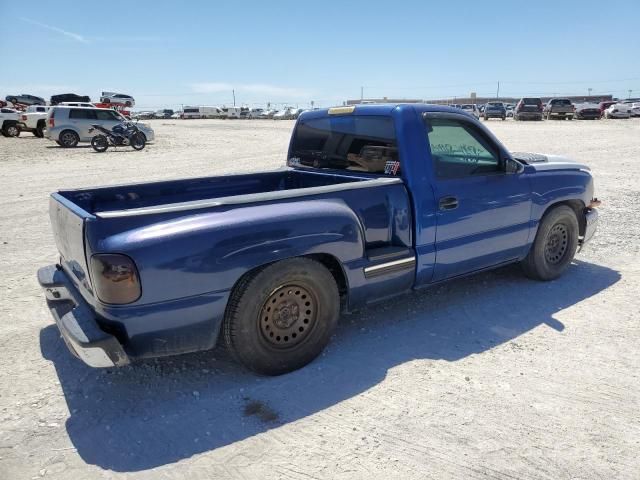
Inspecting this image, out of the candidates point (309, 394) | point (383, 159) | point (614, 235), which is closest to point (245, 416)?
point (309, 394)

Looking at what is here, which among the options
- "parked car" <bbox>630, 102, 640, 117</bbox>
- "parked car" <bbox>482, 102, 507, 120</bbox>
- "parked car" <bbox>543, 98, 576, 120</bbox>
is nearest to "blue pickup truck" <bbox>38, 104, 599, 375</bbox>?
"parked car" <bbox>543, 98, 576, 120</bbox>

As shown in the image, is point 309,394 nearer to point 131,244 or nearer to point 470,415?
point 470,415

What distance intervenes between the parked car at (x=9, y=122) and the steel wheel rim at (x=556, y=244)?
2836 centimetres

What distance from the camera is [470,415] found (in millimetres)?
2854

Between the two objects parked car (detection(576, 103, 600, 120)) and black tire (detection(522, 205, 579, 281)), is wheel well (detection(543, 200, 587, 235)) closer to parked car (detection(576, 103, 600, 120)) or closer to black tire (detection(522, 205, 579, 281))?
black tire (detection(522, 205, 579, 281))

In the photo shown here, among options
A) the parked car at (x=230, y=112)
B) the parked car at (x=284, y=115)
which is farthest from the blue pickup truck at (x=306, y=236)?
the parked car at (x=230, y=112)

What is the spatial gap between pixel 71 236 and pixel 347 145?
95.9 inches

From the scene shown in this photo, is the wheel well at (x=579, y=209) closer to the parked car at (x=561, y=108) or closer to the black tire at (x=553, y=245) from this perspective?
the black tire at (x=553, y=245)

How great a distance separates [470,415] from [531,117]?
1401 inches

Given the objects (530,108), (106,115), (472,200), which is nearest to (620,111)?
(530,108)

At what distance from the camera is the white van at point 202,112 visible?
66812 millimetres

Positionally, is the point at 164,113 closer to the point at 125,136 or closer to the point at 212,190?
the point at 125,136

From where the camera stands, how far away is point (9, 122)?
84.5 ft

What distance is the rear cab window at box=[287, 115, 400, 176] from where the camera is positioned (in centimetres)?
401
